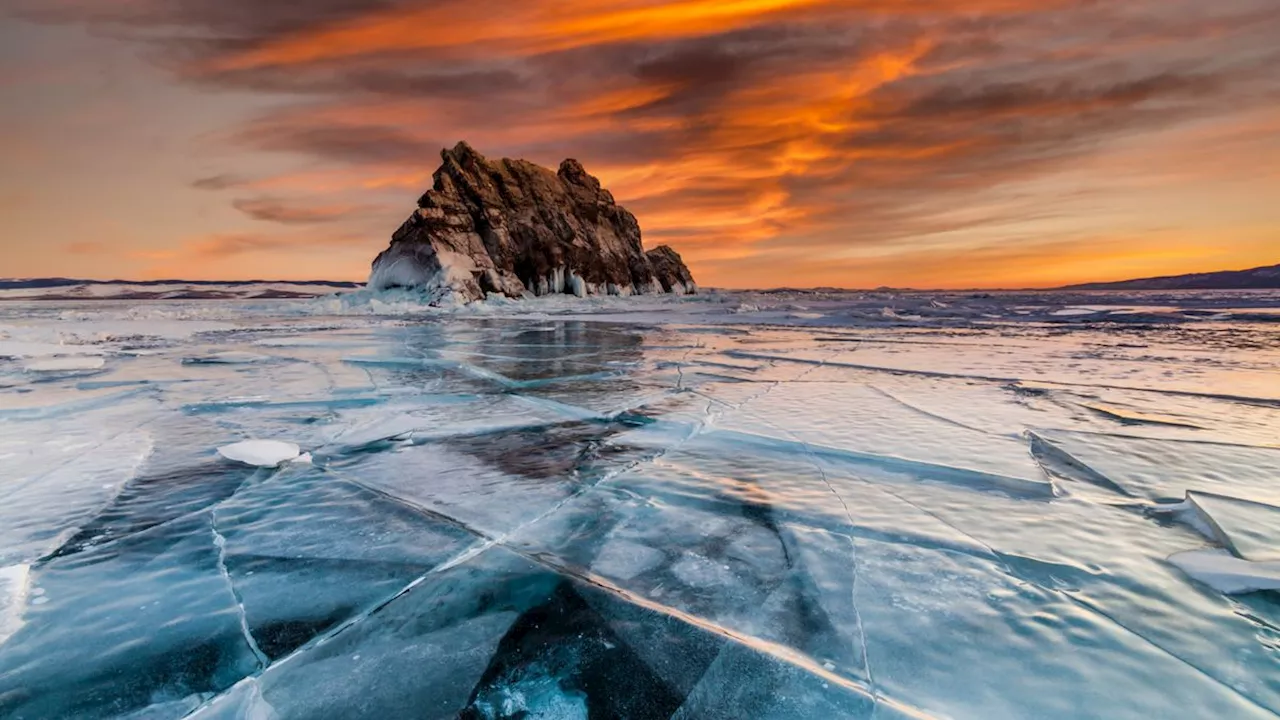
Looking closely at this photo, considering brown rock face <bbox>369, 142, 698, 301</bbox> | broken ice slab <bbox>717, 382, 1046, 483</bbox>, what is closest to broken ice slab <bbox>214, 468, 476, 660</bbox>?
broken ice slab <bbox>717, 382, 1046, 483</bbox>

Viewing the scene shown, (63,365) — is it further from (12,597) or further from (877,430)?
(877,430)

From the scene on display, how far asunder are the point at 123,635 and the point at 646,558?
1.50 meters

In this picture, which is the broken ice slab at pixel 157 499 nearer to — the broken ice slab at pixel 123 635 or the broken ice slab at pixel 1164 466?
the broken ice slab at pixel 123 635

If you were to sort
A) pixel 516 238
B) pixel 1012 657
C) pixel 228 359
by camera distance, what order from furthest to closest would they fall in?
pixel 516 238 < pixel 228 359 < pixel 1012 657

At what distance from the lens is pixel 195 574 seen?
5.98ft

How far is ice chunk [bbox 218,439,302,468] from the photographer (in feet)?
9.71

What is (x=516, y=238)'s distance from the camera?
39.8m

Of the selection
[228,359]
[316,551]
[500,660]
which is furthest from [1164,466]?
[228,359]

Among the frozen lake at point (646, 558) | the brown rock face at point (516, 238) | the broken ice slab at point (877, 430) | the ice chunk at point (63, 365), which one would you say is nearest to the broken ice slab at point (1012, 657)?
the frozen lake at point (646, 558)

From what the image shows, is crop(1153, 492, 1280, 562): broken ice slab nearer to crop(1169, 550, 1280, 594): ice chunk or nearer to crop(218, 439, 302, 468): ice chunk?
crop(1169, 550, 1280, 594): ice chunk

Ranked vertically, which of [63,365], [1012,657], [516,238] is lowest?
[1012,657]

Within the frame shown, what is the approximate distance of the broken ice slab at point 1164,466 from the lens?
94.9 inches

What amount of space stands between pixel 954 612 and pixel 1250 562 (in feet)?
→ 3.55

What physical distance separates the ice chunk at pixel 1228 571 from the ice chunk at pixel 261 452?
391 centimetres
